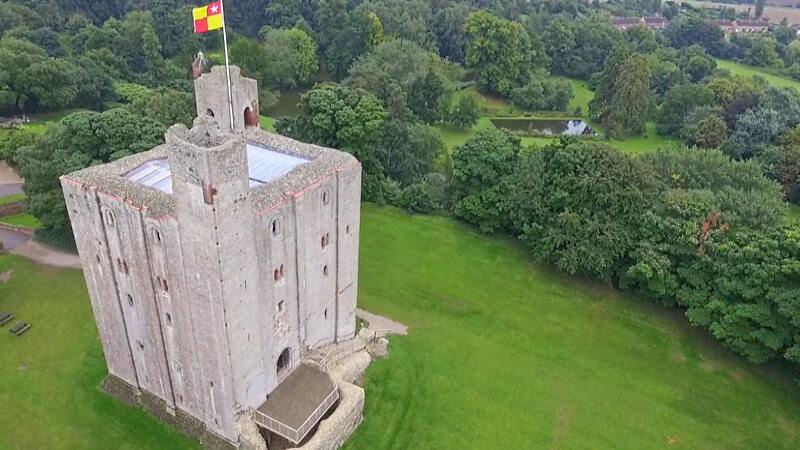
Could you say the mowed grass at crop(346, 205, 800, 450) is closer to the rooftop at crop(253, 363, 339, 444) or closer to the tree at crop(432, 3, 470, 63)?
the rooftop at crop(253, 363, 339, 444)

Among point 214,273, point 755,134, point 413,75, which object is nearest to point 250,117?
point 214,273

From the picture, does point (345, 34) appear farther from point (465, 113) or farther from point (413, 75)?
point (465, 113)

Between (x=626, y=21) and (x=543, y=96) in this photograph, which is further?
(x=626, y=21)

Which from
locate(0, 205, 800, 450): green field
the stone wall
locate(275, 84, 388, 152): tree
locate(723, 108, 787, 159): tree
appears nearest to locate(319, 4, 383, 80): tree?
locate(275, 84, 388, 152): tree

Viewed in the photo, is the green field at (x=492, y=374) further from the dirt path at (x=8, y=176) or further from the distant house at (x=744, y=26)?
the distant house at (x=744, y=26)

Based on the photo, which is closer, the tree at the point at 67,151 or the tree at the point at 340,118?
the tree at the point at 67,151

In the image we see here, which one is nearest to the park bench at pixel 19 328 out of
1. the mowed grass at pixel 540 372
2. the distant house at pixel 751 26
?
the mowed grass at pixel 540 372

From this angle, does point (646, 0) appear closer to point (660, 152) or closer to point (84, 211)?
point (660, 152)
